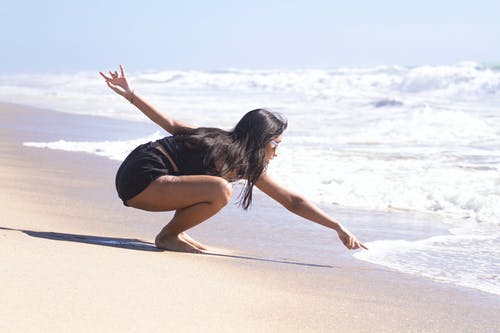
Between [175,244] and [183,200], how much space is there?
0.25m

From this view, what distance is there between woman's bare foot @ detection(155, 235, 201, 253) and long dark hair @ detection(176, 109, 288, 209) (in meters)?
0.41

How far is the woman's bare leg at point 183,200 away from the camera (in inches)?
175

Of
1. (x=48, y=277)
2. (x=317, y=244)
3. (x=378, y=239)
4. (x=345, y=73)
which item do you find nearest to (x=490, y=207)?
(x=378, y=239)

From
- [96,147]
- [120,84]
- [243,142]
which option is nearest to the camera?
[243,142]

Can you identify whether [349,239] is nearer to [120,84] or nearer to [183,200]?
[183,200]

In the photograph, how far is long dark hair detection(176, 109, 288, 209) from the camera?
4.39 metres

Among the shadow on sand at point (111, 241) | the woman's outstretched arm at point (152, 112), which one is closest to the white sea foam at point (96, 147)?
the shadow on sand at point (111, 241)

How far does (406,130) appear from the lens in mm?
16484

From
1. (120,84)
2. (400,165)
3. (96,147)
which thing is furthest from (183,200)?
(96,147)

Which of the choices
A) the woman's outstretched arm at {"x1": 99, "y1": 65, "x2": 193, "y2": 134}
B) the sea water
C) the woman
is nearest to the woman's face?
the woman

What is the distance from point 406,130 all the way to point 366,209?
974 cm

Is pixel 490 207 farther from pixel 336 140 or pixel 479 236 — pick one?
pixel 336 140

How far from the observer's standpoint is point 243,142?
4395mm

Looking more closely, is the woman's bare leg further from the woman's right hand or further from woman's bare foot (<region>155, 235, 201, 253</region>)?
the woman's right hand
